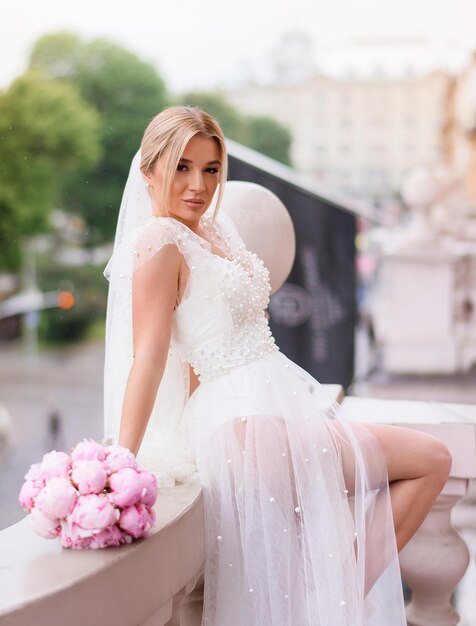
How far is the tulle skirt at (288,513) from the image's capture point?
5.01 feet

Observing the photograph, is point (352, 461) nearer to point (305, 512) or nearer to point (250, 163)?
point (305, 512)

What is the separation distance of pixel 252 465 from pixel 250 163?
3.03 meters

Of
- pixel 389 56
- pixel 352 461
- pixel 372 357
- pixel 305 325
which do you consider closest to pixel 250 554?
pixel 352 461

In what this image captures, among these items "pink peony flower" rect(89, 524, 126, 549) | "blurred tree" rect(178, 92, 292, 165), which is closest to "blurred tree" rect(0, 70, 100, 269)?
"blurred tree" rect(178, 92, 292, 165)

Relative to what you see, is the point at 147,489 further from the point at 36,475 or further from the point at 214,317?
the point at 214,317

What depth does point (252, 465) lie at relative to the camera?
156 cm

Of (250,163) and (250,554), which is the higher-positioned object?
(250,163)

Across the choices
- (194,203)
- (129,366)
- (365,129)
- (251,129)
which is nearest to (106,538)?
(129,366)

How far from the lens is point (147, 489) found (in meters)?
1.26

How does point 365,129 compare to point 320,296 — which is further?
point 365,129

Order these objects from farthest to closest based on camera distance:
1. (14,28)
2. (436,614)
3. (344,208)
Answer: (14,28)
(344,208)
(436,614)

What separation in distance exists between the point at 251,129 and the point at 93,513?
37.9 meters

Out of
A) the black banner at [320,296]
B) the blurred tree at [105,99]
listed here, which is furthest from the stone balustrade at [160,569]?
the blurred tree at [105,99]

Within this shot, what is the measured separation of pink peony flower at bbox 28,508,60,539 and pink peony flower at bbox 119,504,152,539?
10cm
